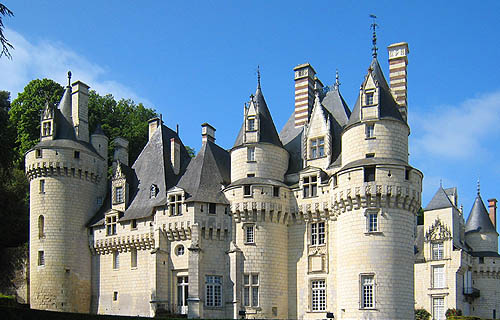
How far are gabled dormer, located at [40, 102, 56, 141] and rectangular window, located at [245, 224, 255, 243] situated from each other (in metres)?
13.5

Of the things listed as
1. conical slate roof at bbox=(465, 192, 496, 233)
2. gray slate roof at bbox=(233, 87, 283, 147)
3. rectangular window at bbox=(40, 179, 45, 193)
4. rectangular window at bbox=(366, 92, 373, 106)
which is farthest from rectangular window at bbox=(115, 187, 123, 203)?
conical slate roof at bbox=(465, 192, 496, 233)

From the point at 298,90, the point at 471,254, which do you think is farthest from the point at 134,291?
the point at 471,254

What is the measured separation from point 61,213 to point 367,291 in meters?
18.1

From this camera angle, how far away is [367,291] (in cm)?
2838

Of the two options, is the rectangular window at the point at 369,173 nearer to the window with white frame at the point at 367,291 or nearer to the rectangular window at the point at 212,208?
the window with white frame at the point at 367,291

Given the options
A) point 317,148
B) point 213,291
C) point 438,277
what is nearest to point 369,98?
point 317,148

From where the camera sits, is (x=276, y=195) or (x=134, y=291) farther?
(x=134, y=291)

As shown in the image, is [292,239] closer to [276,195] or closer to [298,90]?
[276,195]

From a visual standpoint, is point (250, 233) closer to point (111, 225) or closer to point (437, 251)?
point (111, 225)

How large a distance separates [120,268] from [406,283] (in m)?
16.0

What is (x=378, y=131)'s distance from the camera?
29.8 meters

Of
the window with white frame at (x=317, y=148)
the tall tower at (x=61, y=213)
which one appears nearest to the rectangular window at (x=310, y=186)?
the window with white frame at (x=317, y=148)

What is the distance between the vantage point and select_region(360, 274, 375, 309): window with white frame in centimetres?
2823

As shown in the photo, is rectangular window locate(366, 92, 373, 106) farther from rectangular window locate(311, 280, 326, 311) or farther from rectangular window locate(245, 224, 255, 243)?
rectangular window locate(311, 280, 326, 311)
